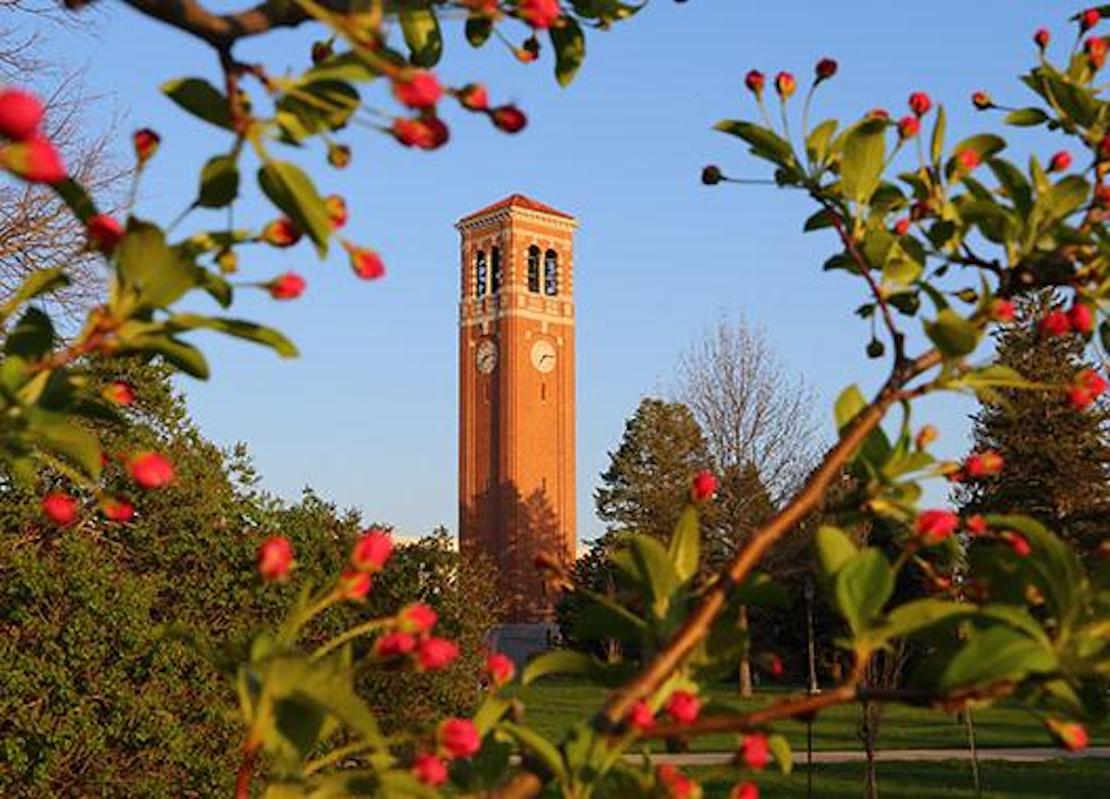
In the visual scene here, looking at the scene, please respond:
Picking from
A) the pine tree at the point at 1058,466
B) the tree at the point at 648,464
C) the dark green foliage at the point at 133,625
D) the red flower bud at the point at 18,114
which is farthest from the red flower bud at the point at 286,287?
the tree at the point at 648,464

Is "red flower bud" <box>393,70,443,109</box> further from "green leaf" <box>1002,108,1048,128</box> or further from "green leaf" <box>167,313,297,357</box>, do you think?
"green leaf" <box>1002,108,1048,128</box>

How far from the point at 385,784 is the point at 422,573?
634 inches

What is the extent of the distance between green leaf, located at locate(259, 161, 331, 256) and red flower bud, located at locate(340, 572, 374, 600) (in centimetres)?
27

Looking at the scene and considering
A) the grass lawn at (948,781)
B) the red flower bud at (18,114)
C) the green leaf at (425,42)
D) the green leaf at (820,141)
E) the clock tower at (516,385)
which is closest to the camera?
the red flower bud at (18,114)

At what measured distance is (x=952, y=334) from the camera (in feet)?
4.00

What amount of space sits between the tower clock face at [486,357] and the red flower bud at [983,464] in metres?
63.7

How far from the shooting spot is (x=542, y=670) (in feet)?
4.17

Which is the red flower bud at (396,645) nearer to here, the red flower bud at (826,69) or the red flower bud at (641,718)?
the red flower bud at (641,718)

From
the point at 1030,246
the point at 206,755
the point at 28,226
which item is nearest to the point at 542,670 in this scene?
the point at 1030,246

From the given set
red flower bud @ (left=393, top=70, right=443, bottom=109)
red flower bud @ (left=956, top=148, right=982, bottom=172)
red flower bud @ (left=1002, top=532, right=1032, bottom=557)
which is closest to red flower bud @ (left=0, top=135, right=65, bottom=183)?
red flower bud @ (left=393, top=70, right=443, bottom=109)

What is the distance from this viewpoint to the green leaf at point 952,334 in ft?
3.98

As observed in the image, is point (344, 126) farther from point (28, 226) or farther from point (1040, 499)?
point (1040, 499)

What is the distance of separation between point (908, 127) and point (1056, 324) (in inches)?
11.4

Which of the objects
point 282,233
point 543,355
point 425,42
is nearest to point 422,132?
point 282,233
